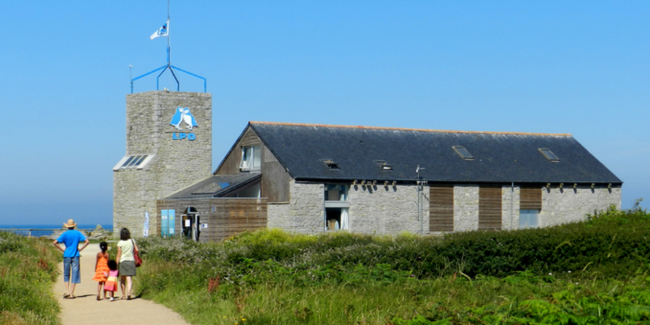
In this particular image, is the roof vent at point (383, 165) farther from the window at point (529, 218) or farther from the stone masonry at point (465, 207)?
the window at point (529, 218)

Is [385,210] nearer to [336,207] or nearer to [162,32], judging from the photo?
[336,207]

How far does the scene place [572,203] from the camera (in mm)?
37344

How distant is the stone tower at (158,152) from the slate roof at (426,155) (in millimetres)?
4626

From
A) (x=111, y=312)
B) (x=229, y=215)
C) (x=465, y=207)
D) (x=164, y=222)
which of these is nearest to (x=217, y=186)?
(x=229, y=215)

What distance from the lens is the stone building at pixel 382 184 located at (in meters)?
32.1

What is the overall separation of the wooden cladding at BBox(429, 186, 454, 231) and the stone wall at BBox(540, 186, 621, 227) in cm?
499

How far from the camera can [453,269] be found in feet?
48.8

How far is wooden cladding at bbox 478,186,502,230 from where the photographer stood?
117 ft

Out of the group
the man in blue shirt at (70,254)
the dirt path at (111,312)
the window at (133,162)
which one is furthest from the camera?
the window at (133,162)

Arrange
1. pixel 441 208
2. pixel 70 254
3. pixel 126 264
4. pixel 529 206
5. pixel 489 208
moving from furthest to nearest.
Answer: pixel 529 206
pixel 489 208
pixel 441 208
pixel 70 254
pixel 126 264

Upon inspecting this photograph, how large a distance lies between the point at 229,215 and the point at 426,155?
10.3m

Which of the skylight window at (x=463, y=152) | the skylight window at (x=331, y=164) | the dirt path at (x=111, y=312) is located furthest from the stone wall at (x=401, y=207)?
the dirt path at (x=111, y=312)

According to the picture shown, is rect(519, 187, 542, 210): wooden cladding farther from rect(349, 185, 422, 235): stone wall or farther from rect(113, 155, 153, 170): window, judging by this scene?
rect(113, 155, 153, 170): window

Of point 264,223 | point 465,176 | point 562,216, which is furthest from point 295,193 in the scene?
point 562,216
